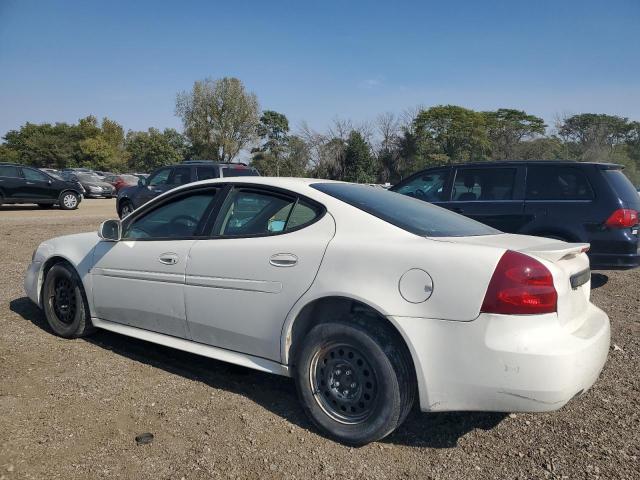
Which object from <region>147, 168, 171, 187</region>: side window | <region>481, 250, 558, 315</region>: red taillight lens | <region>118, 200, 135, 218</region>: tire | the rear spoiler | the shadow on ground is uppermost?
the rear spoiler

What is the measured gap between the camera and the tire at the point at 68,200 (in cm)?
1874

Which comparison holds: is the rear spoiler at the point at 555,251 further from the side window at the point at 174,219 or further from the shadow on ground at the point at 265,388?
the side window at the point at 174,219

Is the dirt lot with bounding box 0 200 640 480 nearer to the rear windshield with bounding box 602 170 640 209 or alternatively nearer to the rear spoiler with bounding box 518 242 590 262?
the rear spoiler with bounding box 518 242 590 262

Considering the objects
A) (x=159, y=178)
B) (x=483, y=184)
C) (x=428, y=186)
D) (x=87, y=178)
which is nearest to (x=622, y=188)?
(x=483, y=184)

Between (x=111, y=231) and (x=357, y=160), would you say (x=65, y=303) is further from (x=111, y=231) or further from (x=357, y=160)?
(x=357, y=160)

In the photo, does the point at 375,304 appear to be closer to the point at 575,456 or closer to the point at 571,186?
the point at 575,456

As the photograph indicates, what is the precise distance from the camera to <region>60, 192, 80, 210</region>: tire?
1874 centimetres

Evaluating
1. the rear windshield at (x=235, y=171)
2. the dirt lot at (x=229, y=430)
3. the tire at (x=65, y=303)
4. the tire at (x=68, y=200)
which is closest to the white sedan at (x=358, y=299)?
the dirt lot at (x=229, y=430)

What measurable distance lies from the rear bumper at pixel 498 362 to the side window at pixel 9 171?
1820cm

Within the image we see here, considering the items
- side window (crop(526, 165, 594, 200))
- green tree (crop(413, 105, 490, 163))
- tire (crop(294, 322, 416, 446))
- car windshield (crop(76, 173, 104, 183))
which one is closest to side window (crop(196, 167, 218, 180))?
side window (crop(526, 165, 594, 200))

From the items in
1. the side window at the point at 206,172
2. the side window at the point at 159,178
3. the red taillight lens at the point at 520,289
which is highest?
the red taillight lens at the point at 520,289

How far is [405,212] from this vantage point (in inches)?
133

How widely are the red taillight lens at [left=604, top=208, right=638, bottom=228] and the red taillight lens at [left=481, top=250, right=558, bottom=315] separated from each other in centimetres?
427

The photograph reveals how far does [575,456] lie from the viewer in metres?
2.81
